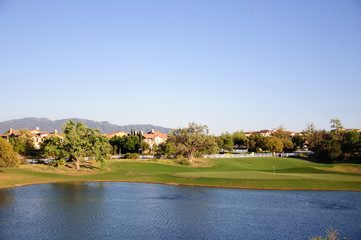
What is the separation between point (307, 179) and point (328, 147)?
71.2 meters

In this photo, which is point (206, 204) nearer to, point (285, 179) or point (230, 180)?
point (230, 180)

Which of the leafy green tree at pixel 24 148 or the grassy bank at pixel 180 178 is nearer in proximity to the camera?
the grassy bank at pixel 180 178

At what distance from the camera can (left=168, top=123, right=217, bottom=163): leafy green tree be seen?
10956 cm

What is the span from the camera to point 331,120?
180 metres

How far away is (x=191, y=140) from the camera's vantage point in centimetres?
10969

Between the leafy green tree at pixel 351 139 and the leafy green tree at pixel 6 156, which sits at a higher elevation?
the leafy green tree at pixel 351 139

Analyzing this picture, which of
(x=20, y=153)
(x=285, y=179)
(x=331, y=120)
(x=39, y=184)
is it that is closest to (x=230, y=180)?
(x=285, y=179)

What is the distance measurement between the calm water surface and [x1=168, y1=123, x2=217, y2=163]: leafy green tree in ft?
167

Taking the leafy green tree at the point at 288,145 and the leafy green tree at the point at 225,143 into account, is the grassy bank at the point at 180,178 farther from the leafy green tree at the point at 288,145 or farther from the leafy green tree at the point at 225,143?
the leafy green tree at the point at 225,143

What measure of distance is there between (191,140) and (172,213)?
68.4 meters

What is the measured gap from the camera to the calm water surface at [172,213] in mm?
33656

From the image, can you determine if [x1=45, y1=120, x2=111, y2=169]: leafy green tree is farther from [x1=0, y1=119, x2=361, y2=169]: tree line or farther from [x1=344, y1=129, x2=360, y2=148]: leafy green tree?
[x1=344, y1=129, x2=360, y2=148]: leafy green tree

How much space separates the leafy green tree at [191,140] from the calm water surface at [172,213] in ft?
167

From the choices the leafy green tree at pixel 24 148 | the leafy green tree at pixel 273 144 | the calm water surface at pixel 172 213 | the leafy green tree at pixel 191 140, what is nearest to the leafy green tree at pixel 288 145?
the leafy green tree at pixel 273 144
